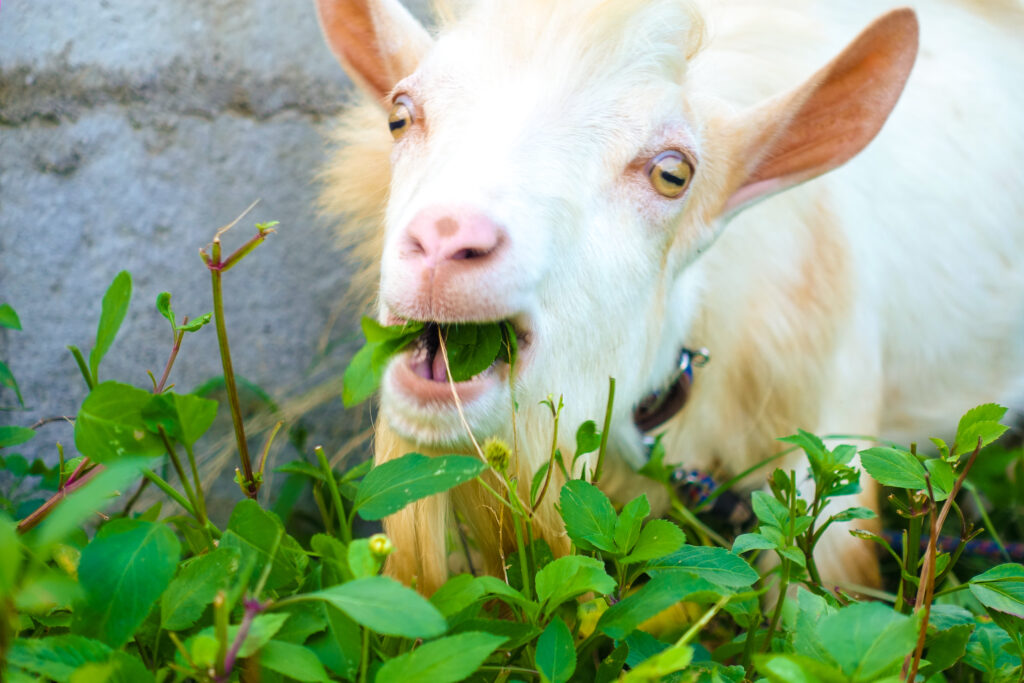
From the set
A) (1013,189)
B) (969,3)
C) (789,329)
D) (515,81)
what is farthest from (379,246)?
(969,3)

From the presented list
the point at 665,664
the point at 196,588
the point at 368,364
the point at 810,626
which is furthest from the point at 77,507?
the point at 810,626

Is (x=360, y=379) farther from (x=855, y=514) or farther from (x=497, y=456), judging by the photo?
(x=855, y=514)

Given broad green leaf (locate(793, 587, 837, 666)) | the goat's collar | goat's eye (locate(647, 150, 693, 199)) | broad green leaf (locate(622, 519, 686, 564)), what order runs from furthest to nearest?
1. the goat's collar
2. goat's eye (locate(647, 150, 693, 199))
3. broad green leaf (locate(622, 519, 686, 564))
4. broad green leaf (locate(793, 587, 837, 666))

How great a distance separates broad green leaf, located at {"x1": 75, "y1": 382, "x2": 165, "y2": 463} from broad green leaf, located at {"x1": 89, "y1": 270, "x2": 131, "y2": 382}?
141 mm

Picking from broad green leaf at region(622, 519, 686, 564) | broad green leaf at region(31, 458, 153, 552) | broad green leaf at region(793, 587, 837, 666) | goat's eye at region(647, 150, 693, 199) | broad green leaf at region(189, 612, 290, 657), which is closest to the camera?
broad green leaf at region(31, 458, 153, 552)

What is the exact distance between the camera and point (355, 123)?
82.8 inches

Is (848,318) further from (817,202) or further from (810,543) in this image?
(810,543)

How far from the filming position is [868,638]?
0.77 meters

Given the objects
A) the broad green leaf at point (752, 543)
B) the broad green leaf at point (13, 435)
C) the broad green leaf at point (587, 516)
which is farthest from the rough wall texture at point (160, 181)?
the broad green leaf at point (752, 543)

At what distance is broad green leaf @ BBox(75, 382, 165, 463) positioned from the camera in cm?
90

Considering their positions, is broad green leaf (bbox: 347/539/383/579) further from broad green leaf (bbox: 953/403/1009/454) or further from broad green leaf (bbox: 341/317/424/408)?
broad green leaf (bbox: 953/403/1009/454)

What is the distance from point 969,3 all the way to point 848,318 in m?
1.31

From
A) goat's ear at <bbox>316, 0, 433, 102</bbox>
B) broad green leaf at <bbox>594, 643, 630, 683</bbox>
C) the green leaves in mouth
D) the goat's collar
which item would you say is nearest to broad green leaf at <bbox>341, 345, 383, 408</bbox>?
the green leaves in mouth

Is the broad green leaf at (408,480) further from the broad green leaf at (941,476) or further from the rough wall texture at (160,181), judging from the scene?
the rough wall texture at (160,181)
